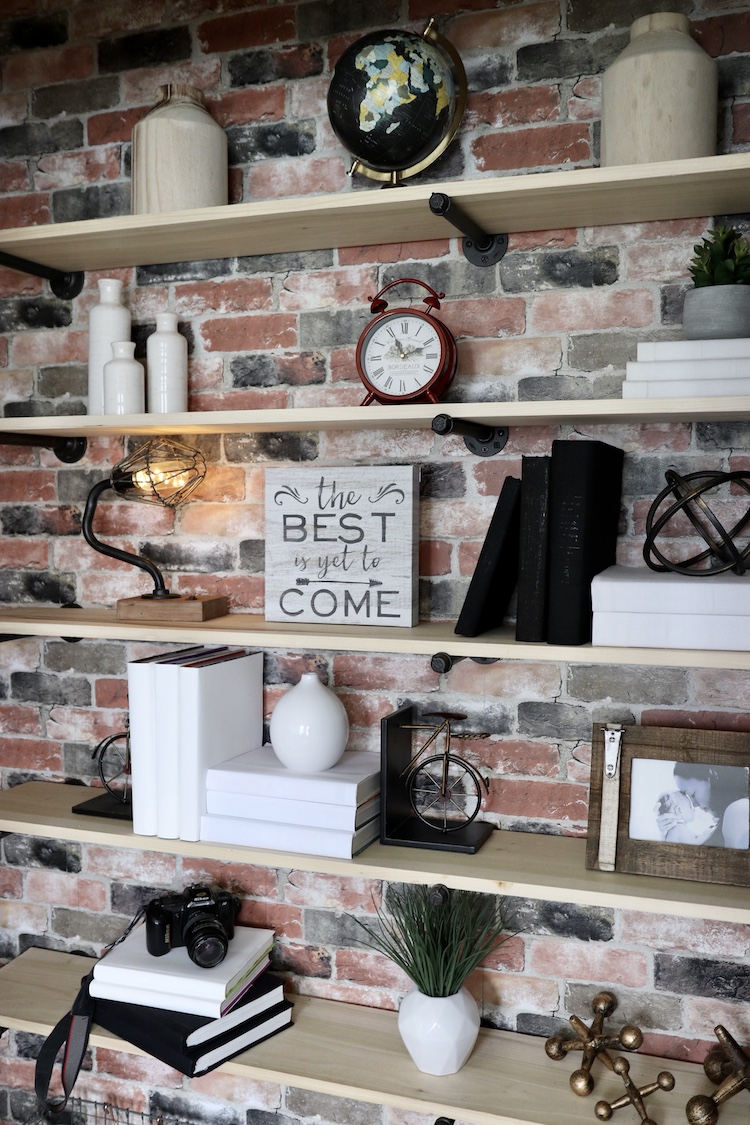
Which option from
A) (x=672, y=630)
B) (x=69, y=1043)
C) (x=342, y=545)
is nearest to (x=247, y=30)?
(x=342, y=545)

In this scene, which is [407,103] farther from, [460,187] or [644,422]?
[644,422]

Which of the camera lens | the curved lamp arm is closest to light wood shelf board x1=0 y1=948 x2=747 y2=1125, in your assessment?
the camera lens

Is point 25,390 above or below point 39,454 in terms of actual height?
above

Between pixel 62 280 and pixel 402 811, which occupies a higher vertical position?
pixel 62 280

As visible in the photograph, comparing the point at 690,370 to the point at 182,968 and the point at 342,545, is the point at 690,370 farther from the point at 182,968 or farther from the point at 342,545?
the point at 182,968

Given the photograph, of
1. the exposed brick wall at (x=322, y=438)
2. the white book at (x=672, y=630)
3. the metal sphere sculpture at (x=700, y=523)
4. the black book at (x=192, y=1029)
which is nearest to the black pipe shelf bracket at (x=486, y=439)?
the exposed brick wall at (x=322, y=438)

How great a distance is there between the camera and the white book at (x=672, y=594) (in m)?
1.33

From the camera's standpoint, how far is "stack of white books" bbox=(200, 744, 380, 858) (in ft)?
5.04

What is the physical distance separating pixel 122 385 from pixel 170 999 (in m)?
1.04

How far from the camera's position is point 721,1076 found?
4.97ft

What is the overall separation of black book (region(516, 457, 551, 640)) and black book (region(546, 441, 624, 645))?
1cm

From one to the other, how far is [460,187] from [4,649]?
4.22 ft

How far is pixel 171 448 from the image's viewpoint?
69.4 inches

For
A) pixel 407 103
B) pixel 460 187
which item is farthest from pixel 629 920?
pixel 407 103
